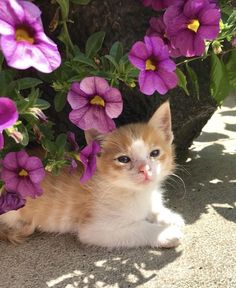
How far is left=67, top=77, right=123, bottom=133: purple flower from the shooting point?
1.01 meters

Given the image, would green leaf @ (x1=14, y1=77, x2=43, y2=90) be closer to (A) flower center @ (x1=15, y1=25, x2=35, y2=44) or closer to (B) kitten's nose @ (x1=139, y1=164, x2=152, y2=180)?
(A) flower center @ (x1=15, y1=25, x2=35, y2=44)

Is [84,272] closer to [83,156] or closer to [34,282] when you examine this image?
[34,282]

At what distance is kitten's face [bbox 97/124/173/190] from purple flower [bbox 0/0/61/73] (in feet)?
1.84

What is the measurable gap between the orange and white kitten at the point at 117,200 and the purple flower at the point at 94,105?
0.30 m

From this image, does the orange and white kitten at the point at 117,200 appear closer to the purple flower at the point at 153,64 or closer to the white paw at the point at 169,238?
the white paw at the point at 169,238

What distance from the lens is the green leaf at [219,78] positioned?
1274mm

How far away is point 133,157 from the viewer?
1.34m

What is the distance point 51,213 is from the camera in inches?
56.6

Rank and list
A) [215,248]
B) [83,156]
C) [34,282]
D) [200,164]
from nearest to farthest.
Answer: [83,156] < [34,282] < [215,248] < [200,164]

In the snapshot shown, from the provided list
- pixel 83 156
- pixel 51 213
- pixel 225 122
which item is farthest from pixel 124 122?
pixel 225 122

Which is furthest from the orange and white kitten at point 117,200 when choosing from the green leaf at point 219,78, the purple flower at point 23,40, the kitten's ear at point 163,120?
the purple flower at point 23,40

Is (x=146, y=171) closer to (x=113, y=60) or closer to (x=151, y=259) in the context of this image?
(x=151, y=259)

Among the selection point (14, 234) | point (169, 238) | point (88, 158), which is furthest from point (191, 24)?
point (14, 234)

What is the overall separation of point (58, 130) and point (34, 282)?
1.71 ft
